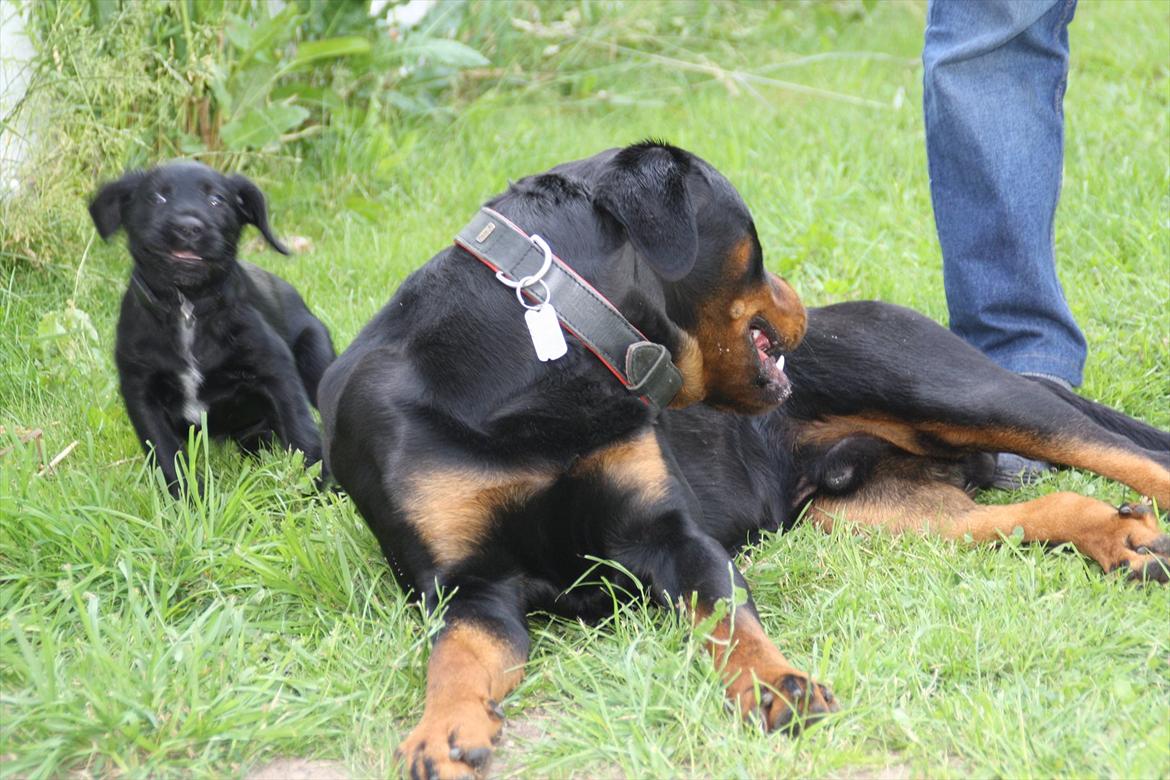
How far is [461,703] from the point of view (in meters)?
2.44

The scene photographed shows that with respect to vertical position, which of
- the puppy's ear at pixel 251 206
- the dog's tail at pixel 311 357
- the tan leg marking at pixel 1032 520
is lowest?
the tan leg marking at pixel 1032 520

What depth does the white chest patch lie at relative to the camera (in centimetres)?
377

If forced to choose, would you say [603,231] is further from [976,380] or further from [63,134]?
[63,134]

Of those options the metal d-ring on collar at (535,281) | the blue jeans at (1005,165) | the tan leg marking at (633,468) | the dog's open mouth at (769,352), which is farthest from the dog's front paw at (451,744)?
the blue jeans at (1005,165)

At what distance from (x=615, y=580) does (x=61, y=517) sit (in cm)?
134

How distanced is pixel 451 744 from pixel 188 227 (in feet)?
6.16

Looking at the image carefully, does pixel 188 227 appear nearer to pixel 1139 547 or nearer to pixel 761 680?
pixel 761 680

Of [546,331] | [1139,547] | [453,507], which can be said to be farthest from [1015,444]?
[453,507]

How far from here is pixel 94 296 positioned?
488 cm

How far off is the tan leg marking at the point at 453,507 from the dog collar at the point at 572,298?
1.20ft

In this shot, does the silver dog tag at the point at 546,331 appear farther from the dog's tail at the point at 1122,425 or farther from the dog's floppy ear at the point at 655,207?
the dog's tail at the point at 1122,425

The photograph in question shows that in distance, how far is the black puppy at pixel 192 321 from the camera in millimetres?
3658

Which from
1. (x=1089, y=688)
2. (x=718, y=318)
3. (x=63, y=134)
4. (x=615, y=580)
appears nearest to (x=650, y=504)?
(x=615, y=580)

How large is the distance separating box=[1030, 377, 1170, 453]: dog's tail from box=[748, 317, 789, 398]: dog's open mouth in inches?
34.7
